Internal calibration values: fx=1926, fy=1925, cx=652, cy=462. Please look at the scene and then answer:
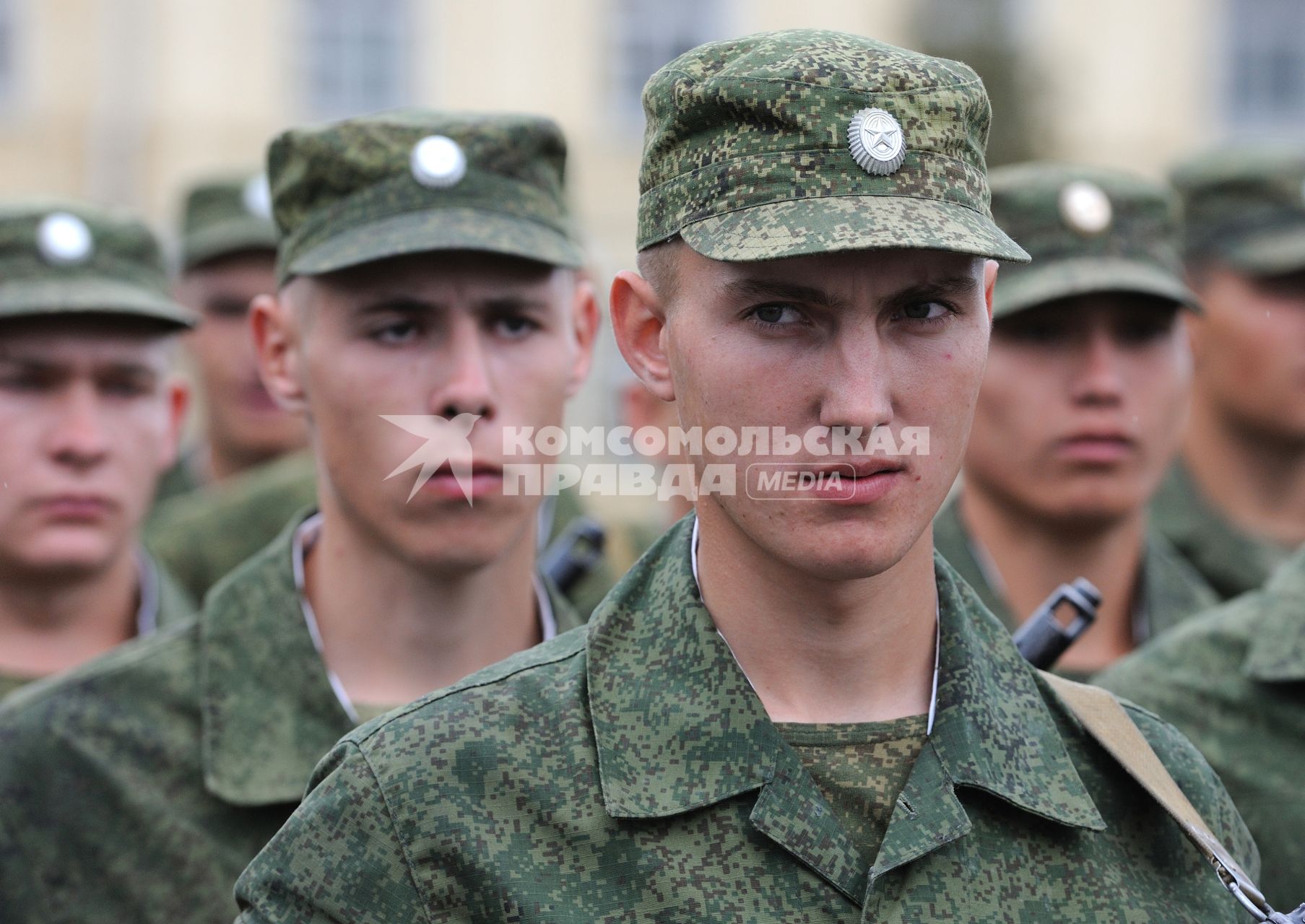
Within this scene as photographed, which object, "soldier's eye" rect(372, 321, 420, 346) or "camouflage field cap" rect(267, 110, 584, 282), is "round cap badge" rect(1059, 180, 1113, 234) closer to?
"camouflage field cap" rect(267, 110, 584, 282)

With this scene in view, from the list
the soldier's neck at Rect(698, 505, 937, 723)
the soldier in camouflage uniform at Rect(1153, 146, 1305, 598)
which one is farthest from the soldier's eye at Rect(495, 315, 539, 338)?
the soldier in camouflage uniform at Rect(1153, 146, 1305, 598)

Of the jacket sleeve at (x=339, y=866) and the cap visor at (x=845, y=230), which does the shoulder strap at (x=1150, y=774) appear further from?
the jacket sleeve at (x=339, y=866)

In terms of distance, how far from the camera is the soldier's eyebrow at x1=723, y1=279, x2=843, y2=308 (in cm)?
258

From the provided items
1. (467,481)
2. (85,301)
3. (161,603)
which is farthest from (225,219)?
(467,481)

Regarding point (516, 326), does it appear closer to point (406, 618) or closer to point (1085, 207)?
point (406, 618)

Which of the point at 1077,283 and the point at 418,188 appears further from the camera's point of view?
the point at 1077,283

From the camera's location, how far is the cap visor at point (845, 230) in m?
2.50

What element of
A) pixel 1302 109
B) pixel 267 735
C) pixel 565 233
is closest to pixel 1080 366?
pixel 565 233

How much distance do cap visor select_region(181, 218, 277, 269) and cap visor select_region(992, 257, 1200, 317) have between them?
3.10 meters

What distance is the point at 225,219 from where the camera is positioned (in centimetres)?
737

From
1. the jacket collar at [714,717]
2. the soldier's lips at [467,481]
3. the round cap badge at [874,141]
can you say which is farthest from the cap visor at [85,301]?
the round cap badge at [874,141]

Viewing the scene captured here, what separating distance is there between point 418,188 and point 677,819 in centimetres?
198

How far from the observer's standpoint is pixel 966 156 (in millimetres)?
2697

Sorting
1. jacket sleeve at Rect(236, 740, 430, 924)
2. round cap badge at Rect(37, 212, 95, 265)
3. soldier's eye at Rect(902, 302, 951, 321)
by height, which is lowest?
jacket sleeve at Rect(236, 740, 430, 924)
